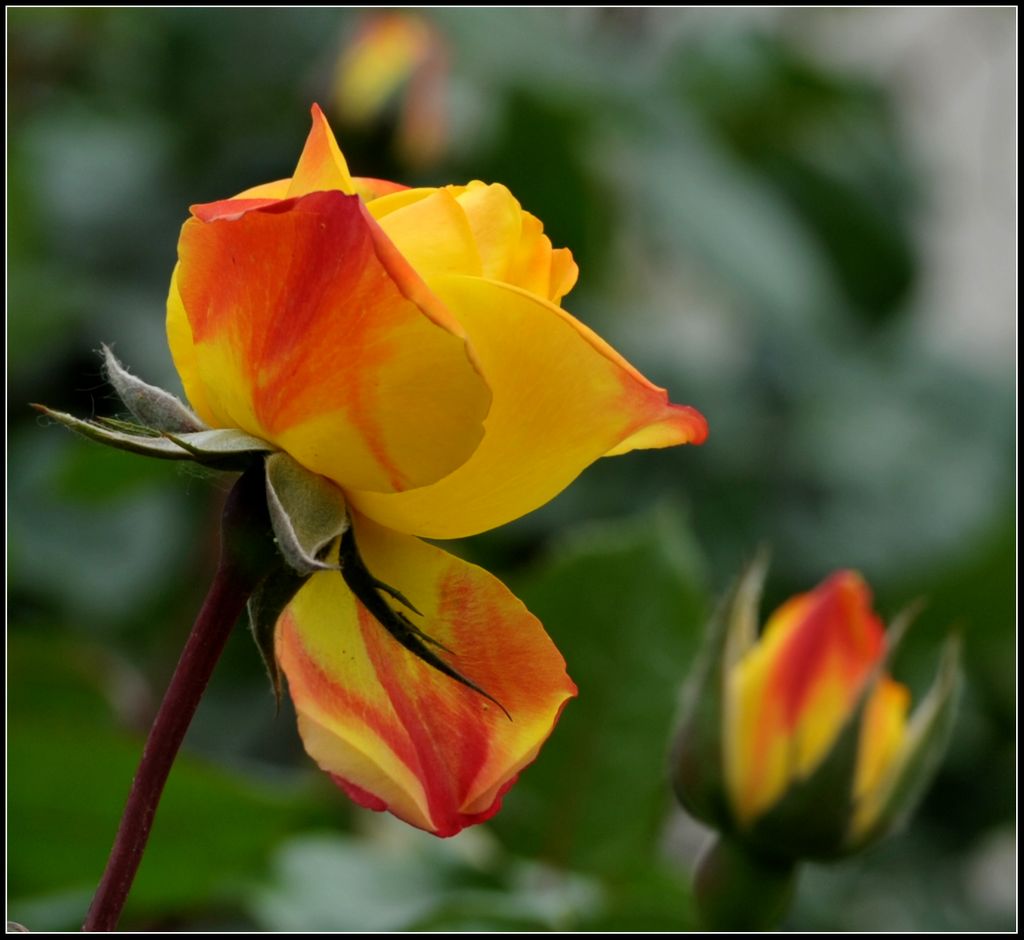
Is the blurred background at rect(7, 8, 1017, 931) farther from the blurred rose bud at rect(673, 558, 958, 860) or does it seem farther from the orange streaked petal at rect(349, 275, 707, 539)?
the orange streaked petal at rect(349, 275, 707, 539)

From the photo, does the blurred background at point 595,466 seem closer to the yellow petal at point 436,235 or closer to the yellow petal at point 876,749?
the yellow petal at point 876,749

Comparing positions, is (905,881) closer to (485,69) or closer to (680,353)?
(680,353)

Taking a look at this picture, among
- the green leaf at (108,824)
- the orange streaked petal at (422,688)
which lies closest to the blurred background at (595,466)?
the green leaf at (108,824)

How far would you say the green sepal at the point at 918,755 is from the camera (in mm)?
419

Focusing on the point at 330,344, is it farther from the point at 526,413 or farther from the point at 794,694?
the point at 794,694

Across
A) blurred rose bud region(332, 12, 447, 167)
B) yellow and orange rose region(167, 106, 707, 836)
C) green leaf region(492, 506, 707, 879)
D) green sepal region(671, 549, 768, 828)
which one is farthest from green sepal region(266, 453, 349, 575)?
blurred rose bud region(332, 12, 447, 167)

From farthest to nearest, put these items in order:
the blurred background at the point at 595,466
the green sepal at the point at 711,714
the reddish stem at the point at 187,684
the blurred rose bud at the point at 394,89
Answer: the blurred rose bud at the point at 394,89 < the blurred background at the point at 595,466 < the green sepal at the point at 711,714 < the reddish stem at the point at 187,684

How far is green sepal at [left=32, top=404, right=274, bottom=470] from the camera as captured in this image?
0.22 m

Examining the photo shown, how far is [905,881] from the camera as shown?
3.67ft

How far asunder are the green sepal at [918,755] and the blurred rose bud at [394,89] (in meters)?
0.59

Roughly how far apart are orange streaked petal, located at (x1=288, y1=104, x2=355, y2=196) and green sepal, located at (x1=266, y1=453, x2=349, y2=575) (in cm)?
4

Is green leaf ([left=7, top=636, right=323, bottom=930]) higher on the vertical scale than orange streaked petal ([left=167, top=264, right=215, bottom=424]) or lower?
lower

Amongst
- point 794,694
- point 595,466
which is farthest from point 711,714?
point 595,466

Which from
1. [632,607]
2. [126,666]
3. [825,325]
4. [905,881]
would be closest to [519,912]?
[632,607]
